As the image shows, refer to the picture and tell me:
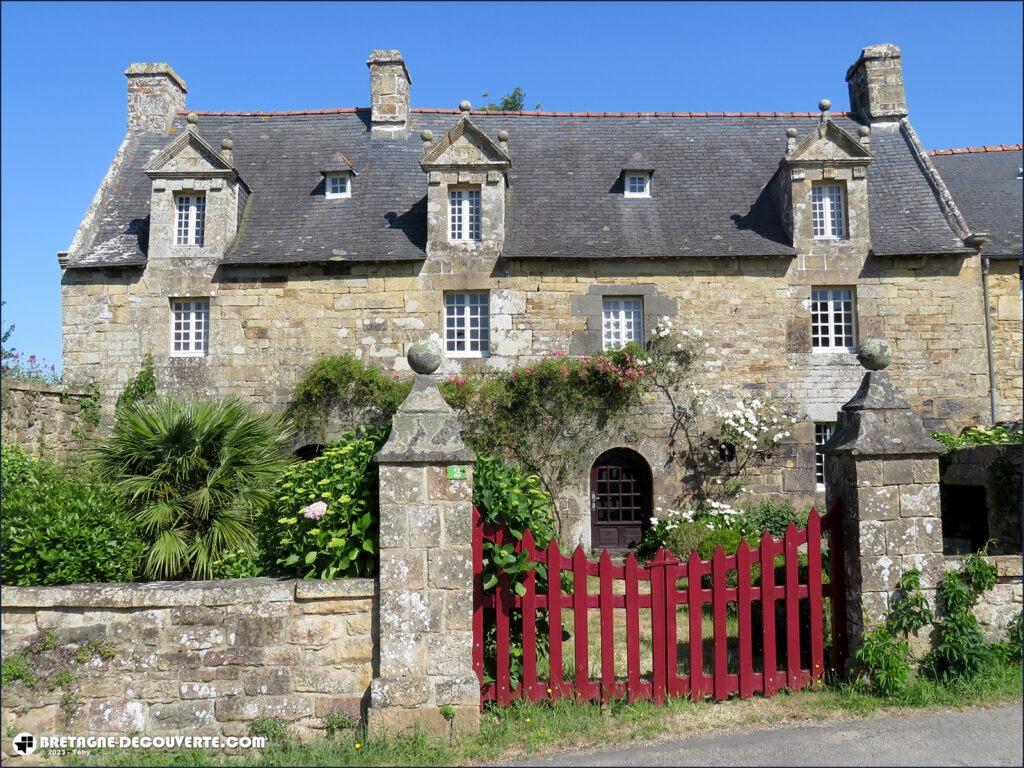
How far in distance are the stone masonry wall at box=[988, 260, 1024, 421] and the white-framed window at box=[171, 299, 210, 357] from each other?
14.5 metres

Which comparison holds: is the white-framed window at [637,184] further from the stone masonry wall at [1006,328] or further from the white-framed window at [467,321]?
the stone masonry wall at [1006,328]

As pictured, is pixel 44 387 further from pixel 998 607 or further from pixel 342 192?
pixel 998 607

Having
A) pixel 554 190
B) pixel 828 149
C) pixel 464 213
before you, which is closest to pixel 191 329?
pixel 464 213

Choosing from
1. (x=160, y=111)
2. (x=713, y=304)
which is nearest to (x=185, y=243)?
(x=160, y=111)

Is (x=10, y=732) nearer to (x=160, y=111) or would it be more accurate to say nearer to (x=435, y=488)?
(x=435, y=488)

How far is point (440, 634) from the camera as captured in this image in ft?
17.2

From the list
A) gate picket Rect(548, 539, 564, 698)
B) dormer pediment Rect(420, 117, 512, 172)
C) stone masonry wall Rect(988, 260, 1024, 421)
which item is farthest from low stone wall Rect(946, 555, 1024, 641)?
dormer pediment Rect(420, 117, 512, 172)

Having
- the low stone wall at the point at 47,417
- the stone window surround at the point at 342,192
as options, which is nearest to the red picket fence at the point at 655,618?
the low stone wall at the point at 47,417

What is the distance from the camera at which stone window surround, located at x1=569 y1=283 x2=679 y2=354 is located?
1348 centimetres

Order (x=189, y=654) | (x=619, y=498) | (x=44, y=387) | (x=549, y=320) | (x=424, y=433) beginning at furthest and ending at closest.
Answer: (x=619, y=498)
(x=549, y=320)
(x=44, y=387)
(x=424, y=433)
(x=189, y=654)

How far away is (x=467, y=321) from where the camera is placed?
45.0 ft

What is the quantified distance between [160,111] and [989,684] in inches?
683

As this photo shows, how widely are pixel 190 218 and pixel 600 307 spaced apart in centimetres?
790

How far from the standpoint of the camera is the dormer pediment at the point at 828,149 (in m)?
13.8
